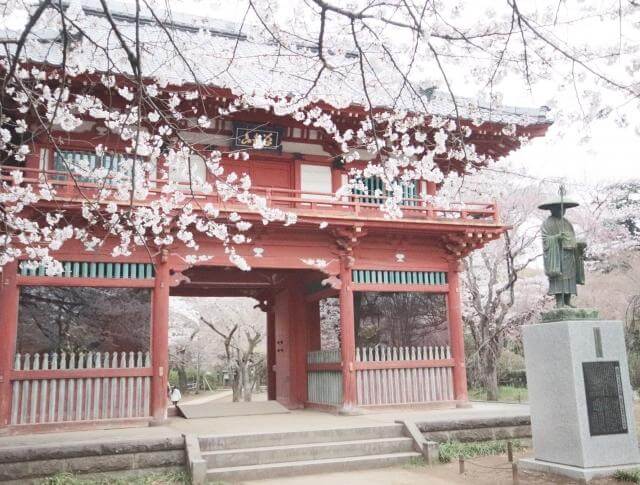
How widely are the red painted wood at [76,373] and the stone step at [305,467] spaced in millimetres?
3011

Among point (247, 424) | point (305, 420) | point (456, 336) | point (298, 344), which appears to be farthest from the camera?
point (298, 344)

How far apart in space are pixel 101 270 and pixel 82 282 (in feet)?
1.23

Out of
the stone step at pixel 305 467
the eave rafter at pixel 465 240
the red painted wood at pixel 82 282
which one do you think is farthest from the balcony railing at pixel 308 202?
the stone step at pixel 305 467

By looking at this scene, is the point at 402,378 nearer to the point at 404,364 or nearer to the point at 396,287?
the point at 404,364

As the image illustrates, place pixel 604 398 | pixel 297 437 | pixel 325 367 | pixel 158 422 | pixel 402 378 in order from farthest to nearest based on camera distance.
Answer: pixel 325 367
pixel 402 378
pixel 158 422
pixel 297 437
pixel 604 398

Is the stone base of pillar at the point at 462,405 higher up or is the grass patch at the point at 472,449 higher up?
the stone base of pillar at the point at 462,405

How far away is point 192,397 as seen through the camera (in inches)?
1273

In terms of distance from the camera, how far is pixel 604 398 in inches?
Answer: 282

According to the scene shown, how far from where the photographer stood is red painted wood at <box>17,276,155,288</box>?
9617mm

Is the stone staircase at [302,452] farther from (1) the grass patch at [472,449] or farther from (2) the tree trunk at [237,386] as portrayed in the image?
(2) the tree trunk at [237,386]

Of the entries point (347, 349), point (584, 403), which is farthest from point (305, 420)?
point (584, 403)

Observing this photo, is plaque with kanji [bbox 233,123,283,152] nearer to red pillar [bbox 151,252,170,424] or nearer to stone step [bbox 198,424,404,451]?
red pillar [bbox 151,252,170,424]

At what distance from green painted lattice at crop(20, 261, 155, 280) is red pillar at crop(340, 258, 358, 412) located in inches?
145

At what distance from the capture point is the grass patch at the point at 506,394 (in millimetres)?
19516
